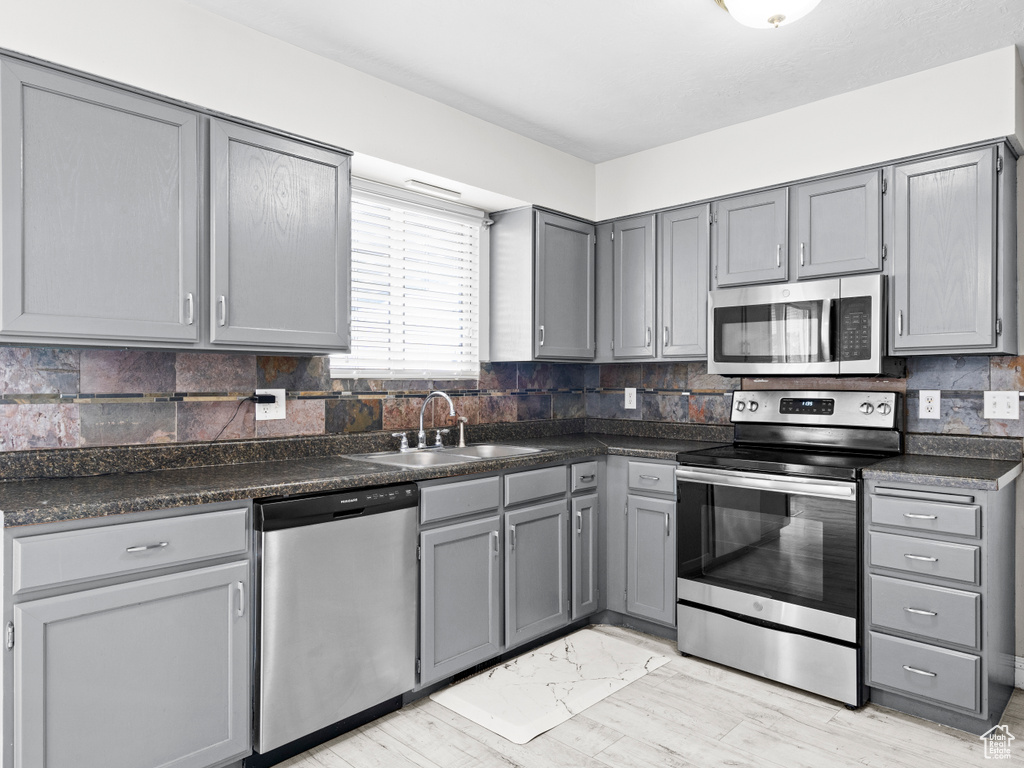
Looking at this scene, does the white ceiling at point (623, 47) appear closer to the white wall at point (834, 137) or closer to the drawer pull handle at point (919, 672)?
the white wall at point (834, 137)

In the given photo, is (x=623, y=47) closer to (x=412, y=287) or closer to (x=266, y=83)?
(x=266, y=83)

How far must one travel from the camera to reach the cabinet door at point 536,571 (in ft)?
9.34

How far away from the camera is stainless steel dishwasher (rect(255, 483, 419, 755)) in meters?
2.04

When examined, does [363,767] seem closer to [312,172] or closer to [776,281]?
[312,172]

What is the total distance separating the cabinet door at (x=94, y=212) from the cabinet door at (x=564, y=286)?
1795mm

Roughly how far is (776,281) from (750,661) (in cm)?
172

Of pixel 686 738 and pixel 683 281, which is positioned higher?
pixel 683 281

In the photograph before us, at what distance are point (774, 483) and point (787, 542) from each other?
0.81ft

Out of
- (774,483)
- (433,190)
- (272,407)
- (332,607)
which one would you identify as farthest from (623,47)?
(332,607)

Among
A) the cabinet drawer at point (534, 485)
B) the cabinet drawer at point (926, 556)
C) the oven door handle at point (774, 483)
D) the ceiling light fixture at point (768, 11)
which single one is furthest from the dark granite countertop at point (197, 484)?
the ceiling light fixture at point (768, 11)

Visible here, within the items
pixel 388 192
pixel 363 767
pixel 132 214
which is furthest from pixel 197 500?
pixel 388 192

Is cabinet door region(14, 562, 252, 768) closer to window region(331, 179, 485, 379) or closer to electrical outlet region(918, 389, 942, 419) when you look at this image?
window region(331, 179, 485, 379)

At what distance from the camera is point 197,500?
6.12 ft

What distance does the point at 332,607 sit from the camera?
2180 millimetres
